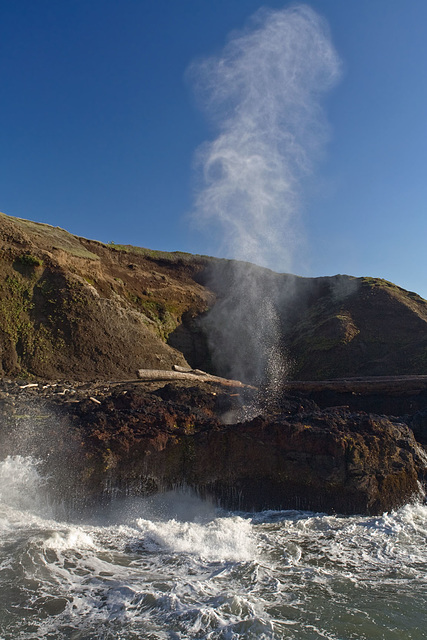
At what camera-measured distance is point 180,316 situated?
106ft

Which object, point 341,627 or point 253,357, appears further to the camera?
point 253,357

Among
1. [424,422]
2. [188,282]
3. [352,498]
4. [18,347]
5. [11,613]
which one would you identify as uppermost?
[188,282]

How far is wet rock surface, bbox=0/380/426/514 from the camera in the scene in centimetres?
885

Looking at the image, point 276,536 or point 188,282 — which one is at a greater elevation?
point 188,282

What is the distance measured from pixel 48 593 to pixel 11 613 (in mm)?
565

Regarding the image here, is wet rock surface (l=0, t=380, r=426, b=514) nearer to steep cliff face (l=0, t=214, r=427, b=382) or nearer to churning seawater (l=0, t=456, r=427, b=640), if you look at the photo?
churning seawater (l=0, t=456, r=427, b=640)

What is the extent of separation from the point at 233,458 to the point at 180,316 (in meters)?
23.2

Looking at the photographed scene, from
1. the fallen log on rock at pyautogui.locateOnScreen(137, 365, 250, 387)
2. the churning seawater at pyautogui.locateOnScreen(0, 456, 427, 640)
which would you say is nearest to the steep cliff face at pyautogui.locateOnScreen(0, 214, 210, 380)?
the fallen log on rock at pyautogui.locateOnScreen(137, 365, 250, 387)

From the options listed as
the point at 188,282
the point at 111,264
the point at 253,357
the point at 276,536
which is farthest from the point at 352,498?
the point at 188,282

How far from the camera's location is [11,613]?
4852 millimetres

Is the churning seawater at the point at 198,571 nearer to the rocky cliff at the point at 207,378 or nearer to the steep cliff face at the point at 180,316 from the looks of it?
the rocky cliff at the point at 207,378

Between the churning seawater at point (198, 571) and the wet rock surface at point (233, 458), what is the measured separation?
1.19 feet

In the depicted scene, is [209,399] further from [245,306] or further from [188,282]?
[188,282]

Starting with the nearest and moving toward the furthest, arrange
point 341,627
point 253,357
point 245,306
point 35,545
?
point 341,627, point 35,545, point 253,357, point 245,306
